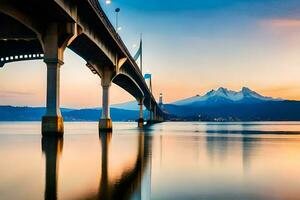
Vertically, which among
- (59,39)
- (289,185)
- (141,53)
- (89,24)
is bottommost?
(289,185)

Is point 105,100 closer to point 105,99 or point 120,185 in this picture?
point 105,99

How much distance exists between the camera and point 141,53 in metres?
156

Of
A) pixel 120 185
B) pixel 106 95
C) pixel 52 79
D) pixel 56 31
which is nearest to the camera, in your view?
pixel 120 185

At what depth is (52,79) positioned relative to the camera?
41.1 m

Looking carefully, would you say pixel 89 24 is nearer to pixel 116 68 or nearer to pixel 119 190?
pixel 116 68

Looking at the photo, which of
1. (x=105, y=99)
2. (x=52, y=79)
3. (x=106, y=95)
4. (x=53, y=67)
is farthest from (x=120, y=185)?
(x=105, y=99)

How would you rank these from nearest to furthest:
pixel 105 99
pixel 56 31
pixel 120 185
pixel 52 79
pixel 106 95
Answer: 1. pixel 120 185
2. pixel 56 31
3. pixel 52 79
4. pixel 106 95
5. pixel 105 99

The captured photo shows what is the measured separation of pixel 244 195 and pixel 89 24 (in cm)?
3993

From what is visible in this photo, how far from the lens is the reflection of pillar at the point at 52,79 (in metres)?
40.2

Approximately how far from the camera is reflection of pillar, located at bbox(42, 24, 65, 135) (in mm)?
40188

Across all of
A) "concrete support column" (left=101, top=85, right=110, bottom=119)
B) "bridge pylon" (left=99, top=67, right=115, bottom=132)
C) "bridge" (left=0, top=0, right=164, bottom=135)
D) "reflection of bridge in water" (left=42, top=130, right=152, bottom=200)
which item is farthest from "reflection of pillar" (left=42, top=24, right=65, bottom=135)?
"concrete support column" (left=101, top=85, right=110, bottom=119)

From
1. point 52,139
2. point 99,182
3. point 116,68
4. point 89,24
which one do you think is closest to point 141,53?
point 116,68

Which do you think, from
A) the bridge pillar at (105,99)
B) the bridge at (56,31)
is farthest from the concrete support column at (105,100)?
the bridge at (56,31)

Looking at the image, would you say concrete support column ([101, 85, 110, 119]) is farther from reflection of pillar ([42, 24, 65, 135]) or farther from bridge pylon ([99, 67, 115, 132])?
reflection of pillar ([42, 24, 65, 135])
